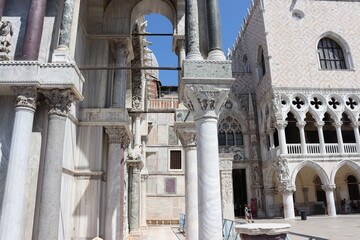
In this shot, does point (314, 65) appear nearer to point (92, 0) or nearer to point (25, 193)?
point (92, 0)

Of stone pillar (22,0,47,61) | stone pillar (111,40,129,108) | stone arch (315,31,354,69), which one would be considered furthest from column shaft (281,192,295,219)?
stone pillar (22,0,47,61)

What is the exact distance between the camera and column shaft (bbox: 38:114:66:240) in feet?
16.7

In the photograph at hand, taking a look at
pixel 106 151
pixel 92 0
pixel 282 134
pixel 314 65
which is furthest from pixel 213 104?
pixel 314 65

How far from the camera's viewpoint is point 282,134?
2175 centimetres

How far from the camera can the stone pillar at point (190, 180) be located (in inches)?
303

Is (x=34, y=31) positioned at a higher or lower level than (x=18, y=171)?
higher

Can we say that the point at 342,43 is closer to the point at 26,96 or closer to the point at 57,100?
the point at 57,100

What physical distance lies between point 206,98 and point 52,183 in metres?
3.24

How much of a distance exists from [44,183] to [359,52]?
26951mm

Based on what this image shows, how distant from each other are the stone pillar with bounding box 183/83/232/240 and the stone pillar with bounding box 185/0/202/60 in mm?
709

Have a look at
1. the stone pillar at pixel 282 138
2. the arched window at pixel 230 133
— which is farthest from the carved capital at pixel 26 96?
the arched window at pixel 230 133

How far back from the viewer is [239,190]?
26.5 metres

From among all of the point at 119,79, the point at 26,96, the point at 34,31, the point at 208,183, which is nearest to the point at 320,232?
the point at 208,183

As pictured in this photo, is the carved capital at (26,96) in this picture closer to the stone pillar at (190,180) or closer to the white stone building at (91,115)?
the white stone building at (91,115)
